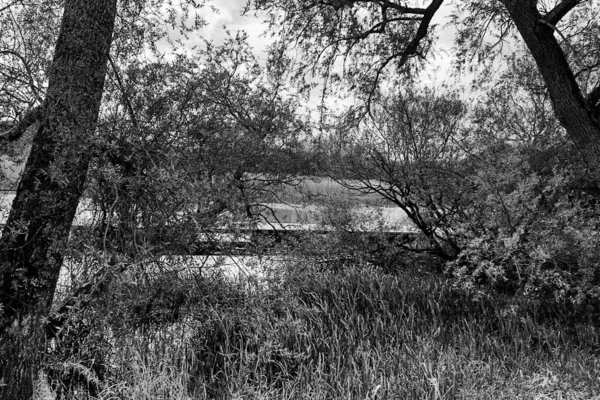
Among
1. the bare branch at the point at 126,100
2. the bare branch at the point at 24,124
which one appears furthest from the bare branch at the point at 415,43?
the bare branch at the point at 24,124

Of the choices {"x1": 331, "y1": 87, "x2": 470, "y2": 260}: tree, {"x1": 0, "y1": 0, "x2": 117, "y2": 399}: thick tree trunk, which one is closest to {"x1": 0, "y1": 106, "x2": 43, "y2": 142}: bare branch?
{"x1": 0, "y1": 0, "x2": 117, "y2": 399}: thick tree trunk

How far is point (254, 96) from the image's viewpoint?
709 cm

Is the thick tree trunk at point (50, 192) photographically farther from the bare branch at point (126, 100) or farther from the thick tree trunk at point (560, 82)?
the thick tree trunk at point (560, 82)

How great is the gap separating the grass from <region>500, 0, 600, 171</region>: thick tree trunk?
1.99 metres

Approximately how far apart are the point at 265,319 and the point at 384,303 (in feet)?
4.17

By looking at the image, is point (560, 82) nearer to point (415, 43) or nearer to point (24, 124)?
point (415, 43)

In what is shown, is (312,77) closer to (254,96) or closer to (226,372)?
(254,96)

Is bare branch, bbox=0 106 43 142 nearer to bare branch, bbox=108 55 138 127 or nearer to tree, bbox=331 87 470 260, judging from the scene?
bare branch, bbox=108 55 138 127

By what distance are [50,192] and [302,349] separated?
6.81ft

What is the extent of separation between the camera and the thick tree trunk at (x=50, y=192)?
2988 millimetres

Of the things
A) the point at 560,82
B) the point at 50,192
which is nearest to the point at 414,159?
the point at 560,82

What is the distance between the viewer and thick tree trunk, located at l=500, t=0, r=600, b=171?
5.29 metres

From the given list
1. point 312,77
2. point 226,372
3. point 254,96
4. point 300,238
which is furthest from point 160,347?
point 312,77

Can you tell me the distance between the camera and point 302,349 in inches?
148
